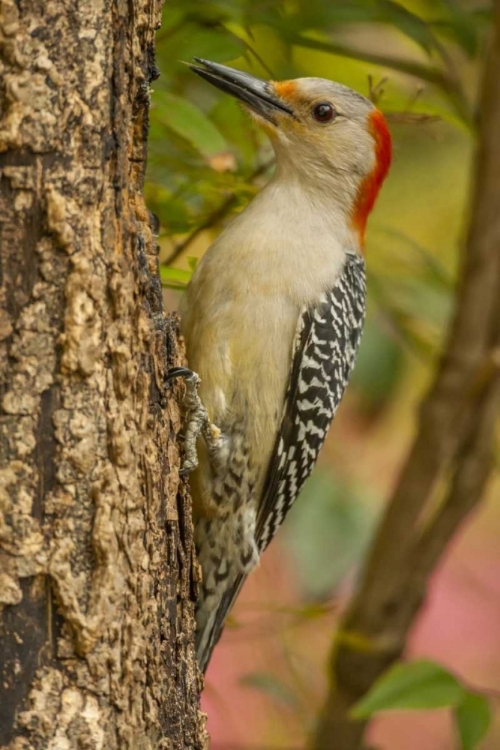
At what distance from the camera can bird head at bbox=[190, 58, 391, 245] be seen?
11.1 feet

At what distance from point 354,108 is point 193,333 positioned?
1080 mm

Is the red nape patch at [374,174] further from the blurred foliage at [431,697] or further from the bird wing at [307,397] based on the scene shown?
the blurred foliage at [431,697]

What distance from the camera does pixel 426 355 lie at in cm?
457

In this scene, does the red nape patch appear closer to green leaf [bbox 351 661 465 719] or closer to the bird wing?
the bird wing

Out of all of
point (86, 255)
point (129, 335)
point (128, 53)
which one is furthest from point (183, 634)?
point (128, 53)

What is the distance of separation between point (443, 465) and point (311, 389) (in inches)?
46.2

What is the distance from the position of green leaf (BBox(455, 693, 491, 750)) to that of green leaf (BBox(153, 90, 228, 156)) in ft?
5.80

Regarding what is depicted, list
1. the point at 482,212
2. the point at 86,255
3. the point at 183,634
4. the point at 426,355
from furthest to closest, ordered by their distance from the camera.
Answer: the point at 426,355, the point at 482,212, the point at 183,634, the point at 86,255

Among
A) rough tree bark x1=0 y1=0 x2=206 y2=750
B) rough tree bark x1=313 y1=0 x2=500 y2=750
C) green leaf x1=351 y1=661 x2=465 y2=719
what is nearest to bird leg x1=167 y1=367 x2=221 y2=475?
rough tree bark x1=0 y1=0 x2=206 y2=750

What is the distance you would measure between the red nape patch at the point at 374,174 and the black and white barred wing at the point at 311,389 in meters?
0.20

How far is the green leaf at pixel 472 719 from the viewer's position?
304 centimetres

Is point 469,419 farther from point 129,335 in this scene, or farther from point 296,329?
point 129,335

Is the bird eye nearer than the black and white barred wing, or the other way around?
the black and white barred wing

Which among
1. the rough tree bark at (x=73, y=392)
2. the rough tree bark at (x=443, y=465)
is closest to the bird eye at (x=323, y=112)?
the rough tree bark at (x=443, y=465)
